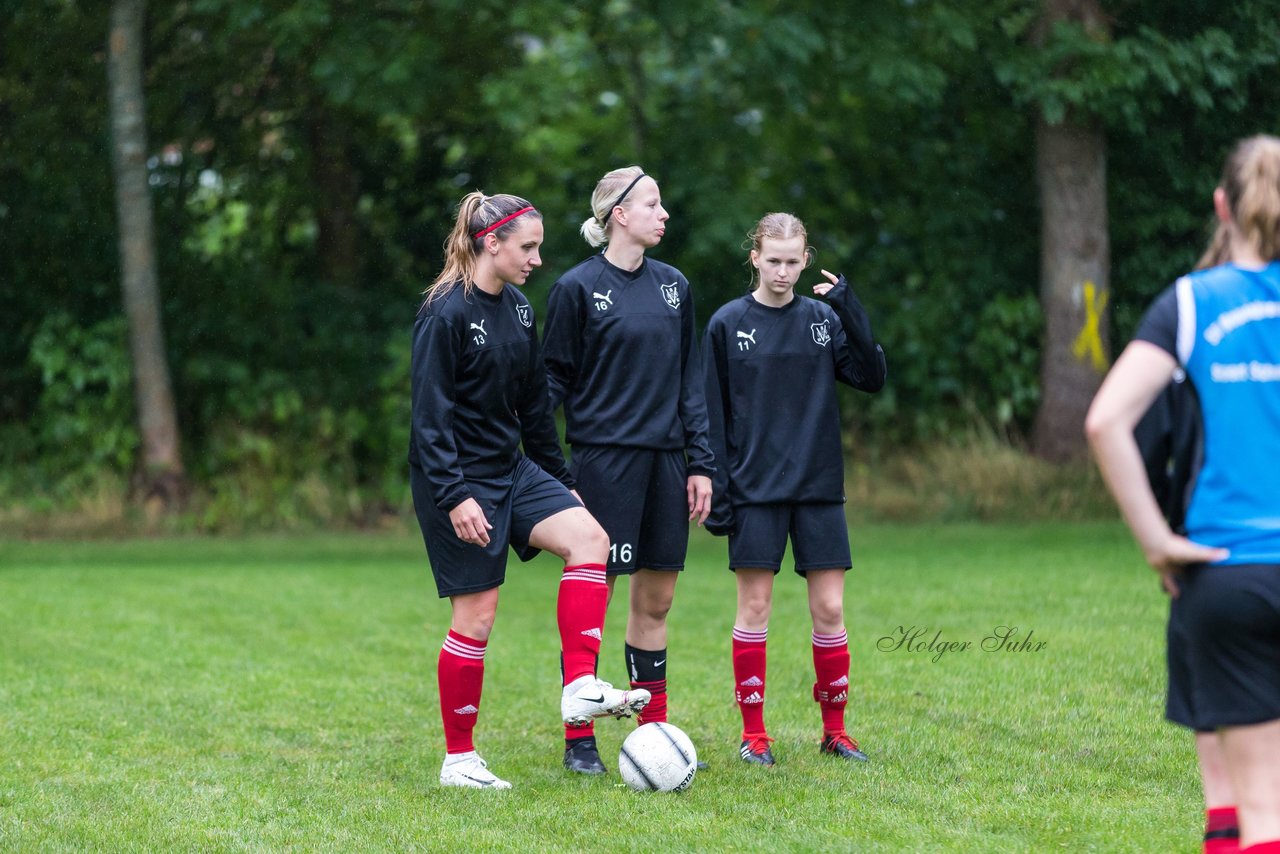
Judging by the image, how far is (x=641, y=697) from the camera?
488cm

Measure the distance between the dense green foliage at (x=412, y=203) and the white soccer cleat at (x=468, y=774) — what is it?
32.0ft

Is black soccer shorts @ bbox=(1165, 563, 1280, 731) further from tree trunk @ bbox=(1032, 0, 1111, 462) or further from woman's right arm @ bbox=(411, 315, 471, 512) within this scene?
tree trunk @ bbox=(1032, 0, 1111, 462)

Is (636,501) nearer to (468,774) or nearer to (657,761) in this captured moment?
(657,761)

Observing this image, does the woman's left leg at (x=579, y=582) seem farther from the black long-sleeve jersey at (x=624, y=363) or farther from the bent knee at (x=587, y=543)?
the black long-sleeve jersey at (x=624, y=363)

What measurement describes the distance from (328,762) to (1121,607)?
518 centimetres

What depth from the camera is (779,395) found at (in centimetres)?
565

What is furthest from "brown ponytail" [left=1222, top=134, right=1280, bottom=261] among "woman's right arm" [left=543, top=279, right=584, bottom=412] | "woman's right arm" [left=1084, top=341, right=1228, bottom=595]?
"woman's right arm" [left=543, top=279, right=584, bottom=412]

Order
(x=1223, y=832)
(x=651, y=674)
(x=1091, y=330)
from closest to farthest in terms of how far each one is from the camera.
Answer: (x=1223, y=832), (x=651, y=674), (x=1091, y=330)

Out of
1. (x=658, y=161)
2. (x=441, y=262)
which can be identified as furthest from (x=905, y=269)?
(x=441, y=262)

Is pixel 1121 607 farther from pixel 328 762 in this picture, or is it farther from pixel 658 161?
pixel 658 161

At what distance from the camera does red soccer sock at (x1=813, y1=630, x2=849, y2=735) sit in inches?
223

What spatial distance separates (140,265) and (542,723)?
10099 millimetres

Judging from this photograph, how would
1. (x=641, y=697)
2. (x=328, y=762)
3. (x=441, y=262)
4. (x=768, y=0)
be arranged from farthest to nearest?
(x=441, y=262)
(x=768, y=0)
(x=328, y=762)
(x=641, y=697)

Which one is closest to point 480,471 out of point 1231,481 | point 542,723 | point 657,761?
point 657,761
